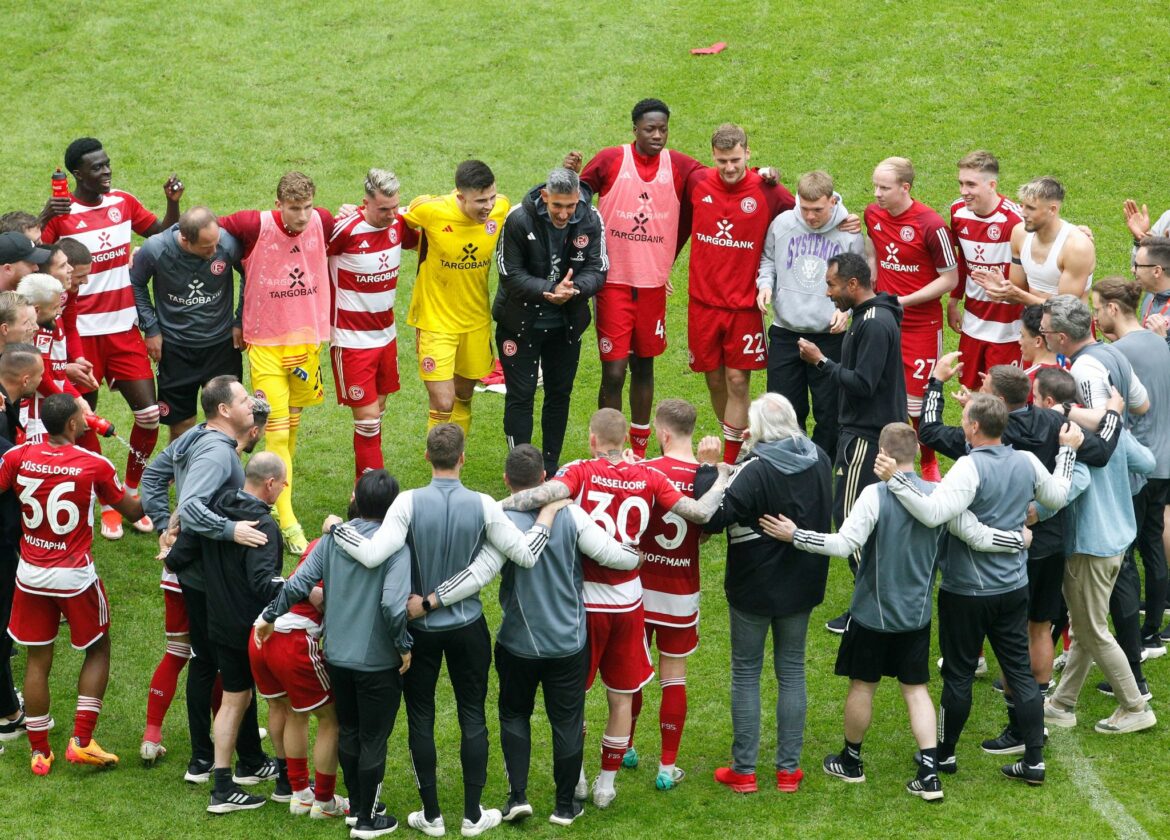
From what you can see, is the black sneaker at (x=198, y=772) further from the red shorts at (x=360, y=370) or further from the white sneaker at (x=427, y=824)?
the red shorts at (x=360, y=370)

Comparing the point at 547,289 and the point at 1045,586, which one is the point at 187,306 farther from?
the point at 1045,586

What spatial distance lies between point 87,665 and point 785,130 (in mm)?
10555

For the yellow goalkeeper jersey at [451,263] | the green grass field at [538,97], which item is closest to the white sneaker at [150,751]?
the green grass field at [538,97]

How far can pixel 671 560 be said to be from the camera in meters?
7.48

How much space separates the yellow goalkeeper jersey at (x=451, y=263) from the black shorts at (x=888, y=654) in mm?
4292

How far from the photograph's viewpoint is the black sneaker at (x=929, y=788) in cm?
734

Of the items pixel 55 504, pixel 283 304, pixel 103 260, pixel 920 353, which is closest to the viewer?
pixel 55 504

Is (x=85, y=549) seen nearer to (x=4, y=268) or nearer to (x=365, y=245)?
(x=4, y=268)

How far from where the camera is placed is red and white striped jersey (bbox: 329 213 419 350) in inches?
399

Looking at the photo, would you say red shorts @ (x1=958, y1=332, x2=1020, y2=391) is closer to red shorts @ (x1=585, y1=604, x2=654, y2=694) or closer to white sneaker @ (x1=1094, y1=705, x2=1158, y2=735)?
white sneaker @ (x1=1094, y1=705, x2=1158, y2=735)

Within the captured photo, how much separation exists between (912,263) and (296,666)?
580 cm

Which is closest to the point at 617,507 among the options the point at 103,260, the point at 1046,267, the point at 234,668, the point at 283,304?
the point at 234,668

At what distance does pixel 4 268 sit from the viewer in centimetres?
908

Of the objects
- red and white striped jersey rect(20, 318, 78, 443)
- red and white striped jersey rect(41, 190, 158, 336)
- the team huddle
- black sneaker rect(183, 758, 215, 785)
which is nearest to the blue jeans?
the team huddle
